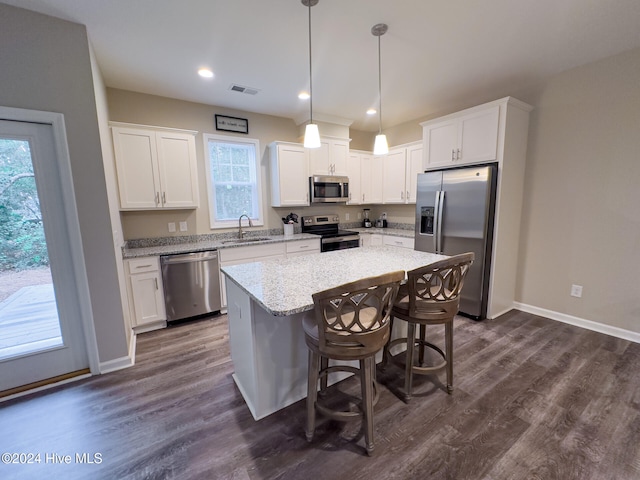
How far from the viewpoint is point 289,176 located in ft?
13.2

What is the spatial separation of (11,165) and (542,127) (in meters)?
4.99

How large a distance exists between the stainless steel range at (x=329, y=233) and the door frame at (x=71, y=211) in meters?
2.76

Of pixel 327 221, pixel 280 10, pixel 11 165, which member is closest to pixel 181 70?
pixel 280 10

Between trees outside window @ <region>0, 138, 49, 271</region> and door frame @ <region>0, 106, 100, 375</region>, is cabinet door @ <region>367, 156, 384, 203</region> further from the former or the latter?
trees outside window @ <region>0, 138, 49, 271</region>

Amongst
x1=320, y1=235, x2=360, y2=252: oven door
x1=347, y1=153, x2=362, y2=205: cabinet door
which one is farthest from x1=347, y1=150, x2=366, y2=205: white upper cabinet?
x1=320, y1=235, x2=360, y2=252: oven door

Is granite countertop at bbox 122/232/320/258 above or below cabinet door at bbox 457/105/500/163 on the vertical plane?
below

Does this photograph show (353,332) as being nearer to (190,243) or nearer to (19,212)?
(19,212)

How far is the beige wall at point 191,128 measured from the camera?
318cm

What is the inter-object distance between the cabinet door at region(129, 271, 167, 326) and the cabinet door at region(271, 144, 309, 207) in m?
1.92

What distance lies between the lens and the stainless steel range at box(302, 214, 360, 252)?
4163mm

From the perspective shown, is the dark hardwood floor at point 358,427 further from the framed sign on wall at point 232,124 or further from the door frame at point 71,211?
the framed sign on wall at point 232,124

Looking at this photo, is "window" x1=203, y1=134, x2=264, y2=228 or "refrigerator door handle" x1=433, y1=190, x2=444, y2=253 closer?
"refrigerator door handle" x1=433, y1=190, x2=444, y2=253

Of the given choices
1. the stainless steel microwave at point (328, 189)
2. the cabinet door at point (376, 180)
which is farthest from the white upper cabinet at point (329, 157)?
the cabinet door at point (376, 180)

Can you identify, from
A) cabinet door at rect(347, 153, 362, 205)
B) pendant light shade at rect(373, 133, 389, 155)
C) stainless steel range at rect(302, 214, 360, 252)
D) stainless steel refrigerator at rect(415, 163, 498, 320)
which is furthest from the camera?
cabinet door at rect(347, 153, 362, 205)
